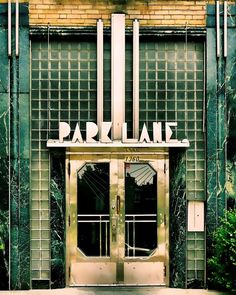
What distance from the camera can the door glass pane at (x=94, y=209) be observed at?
10.2 m

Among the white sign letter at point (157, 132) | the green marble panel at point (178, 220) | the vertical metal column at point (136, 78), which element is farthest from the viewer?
the green marble panel at point (178, 220)

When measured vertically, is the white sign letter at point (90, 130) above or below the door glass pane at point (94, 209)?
above

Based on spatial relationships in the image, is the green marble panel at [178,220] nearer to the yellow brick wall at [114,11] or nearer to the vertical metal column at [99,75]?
the vertical metal column at [99,75]

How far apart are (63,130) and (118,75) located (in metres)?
1.39

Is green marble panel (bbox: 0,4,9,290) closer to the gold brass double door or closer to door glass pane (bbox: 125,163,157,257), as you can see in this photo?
the gold brass double door

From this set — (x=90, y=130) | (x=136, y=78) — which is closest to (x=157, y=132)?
(x=136, y=78)

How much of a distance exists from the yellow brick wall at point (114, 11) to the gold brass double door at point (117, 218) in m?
2.36

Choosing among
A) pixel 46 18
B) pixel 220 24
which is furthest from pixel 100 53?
pixel 220 24

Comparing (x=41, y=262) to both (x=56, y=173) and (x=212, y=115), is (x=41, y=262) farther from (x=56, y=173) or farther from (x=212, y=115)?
(x=212, y=115)

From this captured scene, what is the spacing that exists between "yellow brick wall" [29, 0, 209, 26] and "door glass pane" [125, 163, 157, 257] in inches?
103

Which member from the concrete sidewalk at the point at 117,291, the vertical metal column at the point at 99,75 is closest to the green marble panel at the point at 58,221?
the concrete sidewalk at the point at 117,291

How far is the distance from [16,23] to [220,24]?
3.61 m

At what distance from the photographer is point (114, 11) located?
1010cm

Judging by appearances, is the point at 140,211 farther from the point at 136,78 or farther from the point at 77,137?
the point at 136,78
